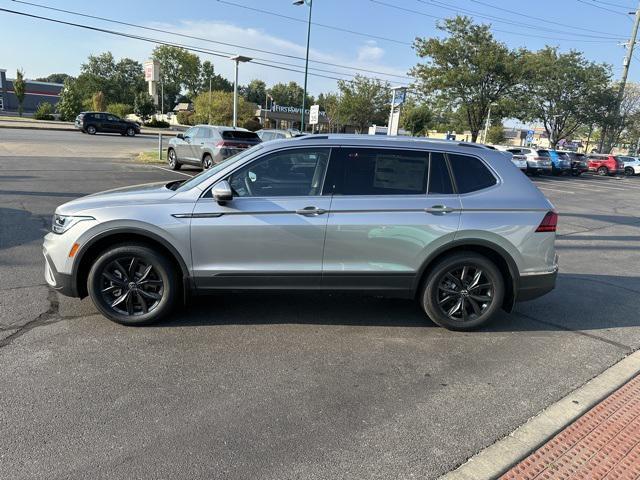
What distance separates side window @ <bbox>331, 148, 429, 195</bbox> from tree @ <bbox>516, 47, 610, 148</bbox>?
127ft

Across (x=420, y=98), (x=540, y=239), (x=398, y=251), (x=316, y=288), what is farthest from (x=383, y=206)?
(x=420, y=98)

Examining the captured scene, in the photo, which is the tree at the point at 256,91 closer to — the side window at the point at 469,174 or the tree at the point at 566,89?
the tree at the point at 566,89

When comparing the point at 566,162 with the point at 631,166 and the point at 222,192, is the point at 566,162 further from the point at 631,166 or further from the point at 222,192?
the point at 222,192

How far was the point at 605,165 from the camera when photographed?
39.8 metres

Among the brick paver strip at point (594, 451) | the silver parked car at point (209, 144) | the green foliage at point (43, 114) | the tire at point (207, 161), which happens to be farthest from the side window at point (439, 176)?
the green foliage at point (43, 114)

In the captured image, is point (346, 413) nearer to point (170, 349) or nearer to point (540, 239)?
point (170, 349)

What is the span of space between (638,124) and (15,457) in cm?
7458

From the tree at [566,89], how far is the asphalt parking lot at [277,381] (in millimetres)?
38761

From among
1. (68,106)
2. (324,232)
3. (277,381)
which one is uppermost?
(68,106)

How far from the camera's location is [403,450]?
9.00ft

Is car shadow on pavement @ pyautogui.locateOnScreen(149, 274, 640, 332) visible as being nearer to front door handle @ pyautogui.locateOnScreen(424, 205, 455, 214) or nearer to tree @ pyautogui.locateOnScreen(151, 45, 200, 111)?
front door handle @ pyautogui.locateOnScreen(424, 205, 455, 214)

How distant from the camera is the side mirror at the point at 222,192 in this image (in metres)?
3.93

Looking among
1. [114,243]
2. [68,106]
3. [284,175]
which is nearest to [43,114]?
[68,106]

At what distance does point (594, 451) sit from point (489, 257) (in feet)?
6.55
